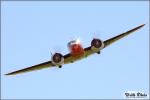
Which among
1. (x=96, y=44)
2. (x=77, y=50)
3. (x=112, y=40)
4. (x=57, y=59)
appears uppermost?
(x=112, y=40)

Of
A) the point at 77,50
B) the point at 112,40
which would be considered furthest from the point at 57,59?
the point at 112,40

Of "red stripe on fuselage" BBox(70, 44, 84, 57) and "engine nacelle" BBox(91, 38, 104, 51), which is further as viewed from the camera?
"engine nacelle" BBox(91, 38, 104, 51)

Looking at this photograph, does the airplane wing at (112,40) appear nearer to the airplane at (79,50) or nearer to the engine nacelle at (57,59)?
the airplane at (79,50)

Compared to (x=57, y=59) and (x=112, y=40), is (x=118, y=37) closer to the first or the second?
(x=112, y=40)

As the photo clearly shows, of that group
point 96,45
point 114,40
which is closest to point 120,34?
point 114,40

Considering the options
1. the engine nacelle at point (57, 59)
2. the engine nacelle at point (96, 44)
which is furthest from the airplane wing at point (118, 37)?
the engine nacelle at point (57, 59)

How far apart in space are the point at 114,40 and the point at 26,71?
44.2 ft

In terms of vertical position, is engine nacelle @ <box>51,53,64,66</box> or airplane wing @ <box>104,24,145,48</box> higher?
airplane wing @ <box>104,24,145,48</box>

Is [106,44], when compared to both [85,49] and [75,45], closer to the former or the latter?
[85,49]

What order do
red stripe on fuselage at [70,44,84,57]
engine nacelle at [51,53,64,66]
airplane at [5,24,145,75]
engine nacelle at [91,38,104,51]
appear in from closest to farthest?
1. red stripe on fuselage at [70,44,84,57]
2. airplane at [5,24,145,75]
3. engine nacelle at [91,38,104,51]
4. engine nacelle at [51,53,64,66]

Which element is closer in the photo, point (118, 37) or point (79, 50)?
point (79, 50)

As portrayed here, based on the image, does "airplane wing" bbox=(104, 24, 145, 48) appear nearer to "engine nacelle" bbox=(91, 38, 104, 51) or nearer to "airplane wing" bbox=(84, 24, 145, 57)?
"airplane wing" bbox=(84, 24, 145, 57)

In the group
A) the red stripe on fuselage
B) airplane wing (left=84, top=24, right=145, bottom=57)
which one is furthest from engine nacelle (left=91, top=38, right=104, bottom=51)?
the red stripe on fuselage

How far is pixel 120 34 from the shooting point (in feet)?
179
